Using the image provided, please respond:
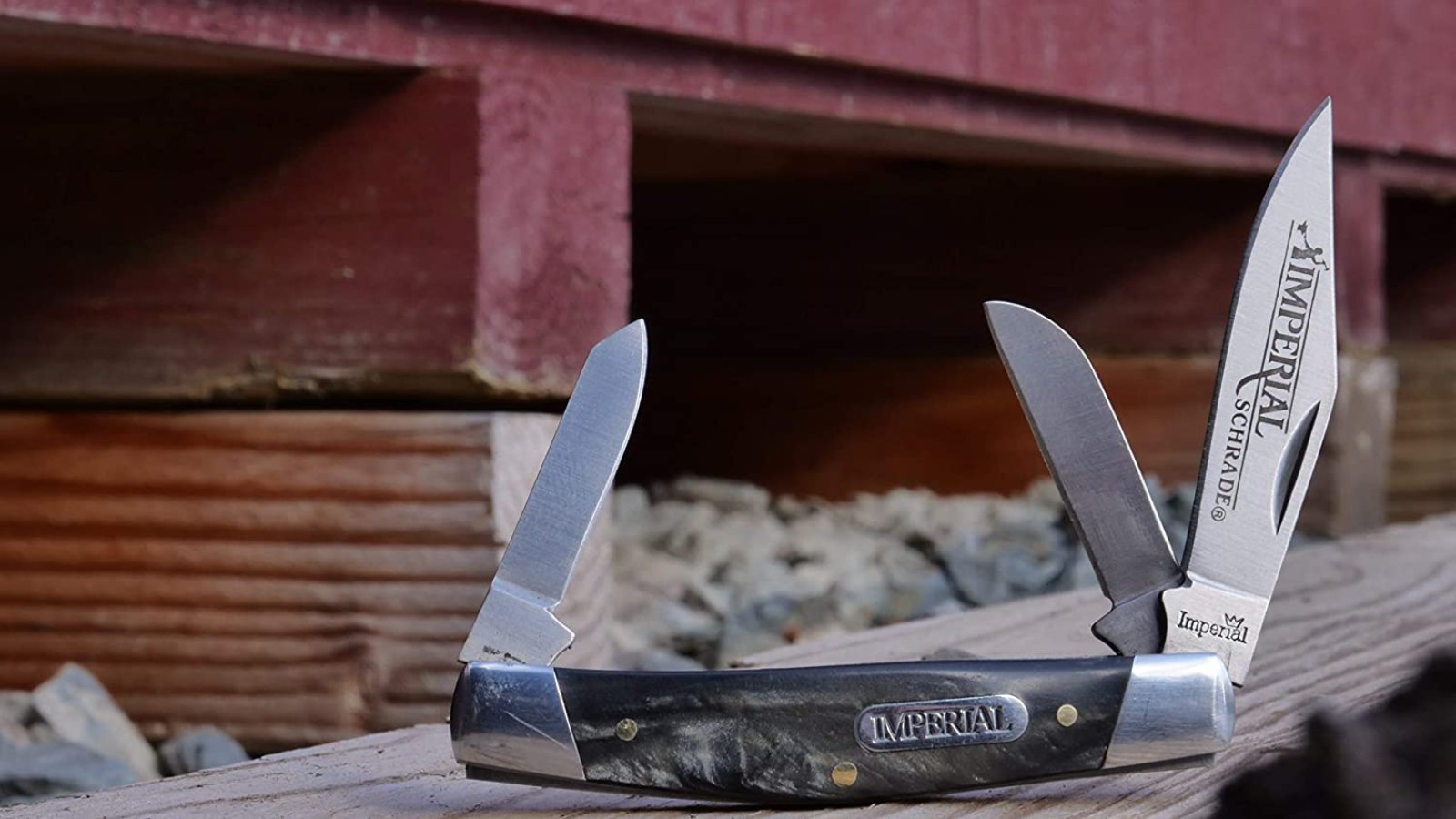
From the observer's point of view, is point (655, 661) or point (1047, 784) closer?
point (1047, 784)

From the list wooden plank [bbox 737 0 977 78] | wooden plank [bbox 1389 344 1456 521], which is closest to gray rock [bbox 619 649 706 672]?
wooden plank [bbox 737 0 977 78]

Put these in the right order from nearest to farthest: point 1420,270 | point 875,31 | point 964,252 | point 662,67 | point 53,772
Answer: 1. point 53,772
2. point 662,67
3. point 875,31
4. point 964,252
5. point 1420,270

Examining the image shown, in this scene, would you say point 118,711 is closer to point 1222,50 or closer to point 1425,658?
point 1425,658

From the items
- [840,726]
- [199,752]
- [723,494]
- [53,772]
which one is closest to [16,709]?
[199,752]

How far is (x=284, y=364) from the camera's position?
1.58 metres

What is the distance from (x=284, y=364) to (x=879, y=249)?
1.56 metres

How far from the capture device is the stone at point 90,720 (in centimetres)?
151

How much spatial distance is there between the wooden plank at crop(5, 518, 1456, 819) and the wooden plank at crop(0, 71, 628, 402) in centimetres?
47

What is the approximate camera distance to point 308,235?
1566mm

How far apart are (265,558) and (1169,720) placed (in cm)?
103

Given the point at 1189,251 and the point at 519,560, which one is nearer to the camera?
the point at 519,560

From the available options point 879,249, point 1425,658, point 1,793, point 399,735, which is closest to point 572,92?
point 399,735

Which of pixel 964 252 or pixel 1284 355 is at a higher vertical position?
pixel 964 252

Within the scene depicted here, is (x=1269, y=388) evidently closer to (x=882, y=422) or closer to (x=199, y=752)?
(x=199, y=752)
